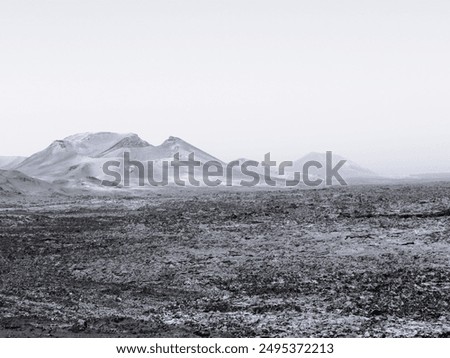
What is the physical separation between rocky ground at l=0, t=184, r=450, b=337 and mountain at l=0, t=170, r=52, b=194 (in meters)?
17.4

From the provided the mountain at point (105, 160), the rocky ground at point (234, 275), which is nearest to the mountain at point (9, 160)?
the mountain at point (105, 160)

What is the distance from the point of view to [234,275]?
952 cm

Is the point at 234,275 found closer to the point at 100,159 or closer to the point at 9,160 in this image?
the point at 100,159

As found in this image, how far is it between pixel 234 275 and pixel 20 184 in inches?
1214

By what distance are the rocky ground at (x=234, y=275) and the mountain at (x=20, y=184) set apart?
57.2 feet

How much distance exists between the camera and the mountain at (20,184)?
3391 centimetres

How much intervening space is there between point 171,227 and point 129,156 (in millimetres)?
47786

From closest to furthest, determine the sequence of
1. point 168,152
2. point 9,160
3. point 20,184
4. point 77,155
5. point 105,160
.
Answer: point 20,184 → point 105,160 → point 77,155 → point 168,152 → point 9,160

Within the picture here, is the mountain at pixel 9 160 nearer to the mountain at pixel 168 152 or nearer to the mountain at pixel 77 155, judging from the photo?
the mountain at pixel 77 155

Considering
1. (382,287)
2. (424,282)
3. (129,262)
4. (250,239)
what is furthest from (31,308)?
(250,239)

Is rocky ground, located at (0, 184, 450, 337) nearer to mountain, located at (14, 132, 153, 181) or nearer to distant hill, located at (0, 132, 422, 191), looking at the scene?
distant hill, located at (0, 132, 422, 191)

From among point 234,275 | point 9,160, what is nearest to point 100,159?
point 9,160

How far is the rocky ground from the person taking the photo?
653 cm
